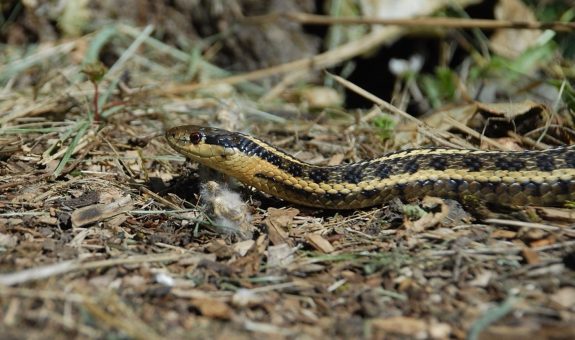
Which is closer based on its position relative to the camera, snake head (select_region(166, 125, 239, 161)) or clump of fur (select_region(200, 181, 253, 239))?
clump of fur (select_region(200, 181, 253, 239))

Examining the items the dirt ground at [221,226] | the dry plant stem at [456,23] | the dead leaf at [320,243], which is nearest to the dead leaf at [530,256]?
the dirt ground at [221,226]

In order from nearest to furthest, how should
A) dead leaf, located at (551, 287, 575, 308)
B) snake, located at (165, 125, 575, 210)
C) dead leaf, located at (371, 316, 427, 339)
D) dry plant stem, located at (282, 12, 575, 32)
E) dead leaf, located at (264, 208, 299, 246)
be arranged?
dead leaf, located at (371, 316, 427, 339) → dead leaf, located at (551, 287, 575, 308) → dead leaf, located at (264, 208, 299, 246) → snake, located at (165, 125, 575, 210) → dry plant stem, located at (282, 12, 575, 32)

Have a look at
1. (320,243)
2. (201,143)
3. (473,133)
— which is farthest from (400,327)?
(473,133)

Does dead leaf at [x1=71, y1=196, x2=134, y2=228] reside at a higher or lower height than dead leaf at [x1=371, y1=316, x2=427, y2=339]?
lower

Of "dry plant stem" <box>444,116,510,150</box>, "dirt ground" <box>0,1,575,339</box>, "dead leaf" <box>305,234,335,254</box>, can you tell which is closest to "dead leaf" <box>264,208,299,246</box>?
"dirt ground" <box>0,1,575,339</box>

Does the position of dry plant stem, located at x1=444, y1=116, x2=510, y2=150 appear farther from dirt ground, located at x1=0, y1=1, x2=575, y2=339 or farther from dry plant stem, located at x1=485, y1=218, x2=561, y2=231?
dry plant stem, located at x1=485, y1=218, x2=561, y2=231

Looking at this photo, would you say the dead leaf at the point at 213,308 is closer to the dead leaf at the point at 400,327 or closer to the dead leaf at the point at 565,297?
the dead leaf at the point at 400,327

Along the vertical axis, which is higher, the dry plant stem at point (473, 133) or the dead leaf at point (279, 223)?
the dry plant stem at point (473, 133)

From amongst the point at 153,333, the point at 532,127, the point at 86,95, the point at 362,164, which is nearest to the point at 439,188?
the point at 362,164
